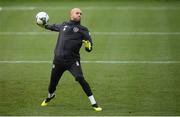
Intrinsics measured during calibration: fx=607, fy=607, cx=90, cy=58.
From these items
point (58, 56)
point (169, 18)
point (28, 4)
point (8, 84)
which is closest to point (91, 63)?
point (8, 84)

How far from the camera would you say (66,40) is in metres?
12.9

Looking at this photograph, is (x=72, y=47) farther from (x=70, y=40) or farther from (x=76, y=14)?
(x=76, y=14)

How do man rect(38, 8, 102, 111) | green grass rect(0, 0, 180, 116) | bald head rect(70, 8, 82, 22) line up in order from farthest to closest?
green grass rect(0, 0, 180, 116) → man rect(38, 8, 102, 111) → bald head rect(70, 8, 82, 22)

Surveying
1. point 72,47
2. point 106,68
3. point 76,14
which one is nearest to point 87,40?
point 72,47

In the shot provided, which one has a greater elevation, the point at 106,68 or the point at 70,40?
the point at 70,40

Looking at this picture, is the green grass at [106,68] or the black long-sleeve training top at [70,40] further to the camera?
the green grass at [106,68]

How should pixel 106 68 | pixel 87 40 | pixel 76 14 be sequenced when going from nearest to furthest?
1. pixel 76 14
2. pixel 87 40
3. pixel 106 68

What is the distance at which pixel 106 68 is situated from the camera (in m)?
16.8

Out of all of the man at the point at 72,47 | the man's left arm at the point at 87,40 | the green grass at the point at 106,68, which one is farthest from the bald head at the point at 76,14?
the green grass at the point at 106,68

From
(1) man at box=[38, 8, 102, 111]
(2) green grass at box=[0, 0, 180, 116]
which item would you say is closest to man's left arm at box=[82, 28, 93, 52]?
(1) man at box=[38, 8, 102, 111]

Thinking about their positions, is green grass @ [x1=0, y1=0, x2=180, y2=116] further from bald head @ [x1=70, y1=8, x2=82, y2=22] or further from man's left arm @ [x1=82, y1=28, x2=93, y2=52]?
bald head @ [x1=70, y1=8, x2=82, y2=22]

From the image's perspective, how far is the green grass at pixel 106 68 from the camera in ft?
44.0

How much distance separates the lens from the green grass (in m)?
13.4

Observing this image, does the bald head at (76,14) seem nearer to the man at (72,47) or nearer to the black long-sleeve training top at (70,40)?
the man at (72,47)
